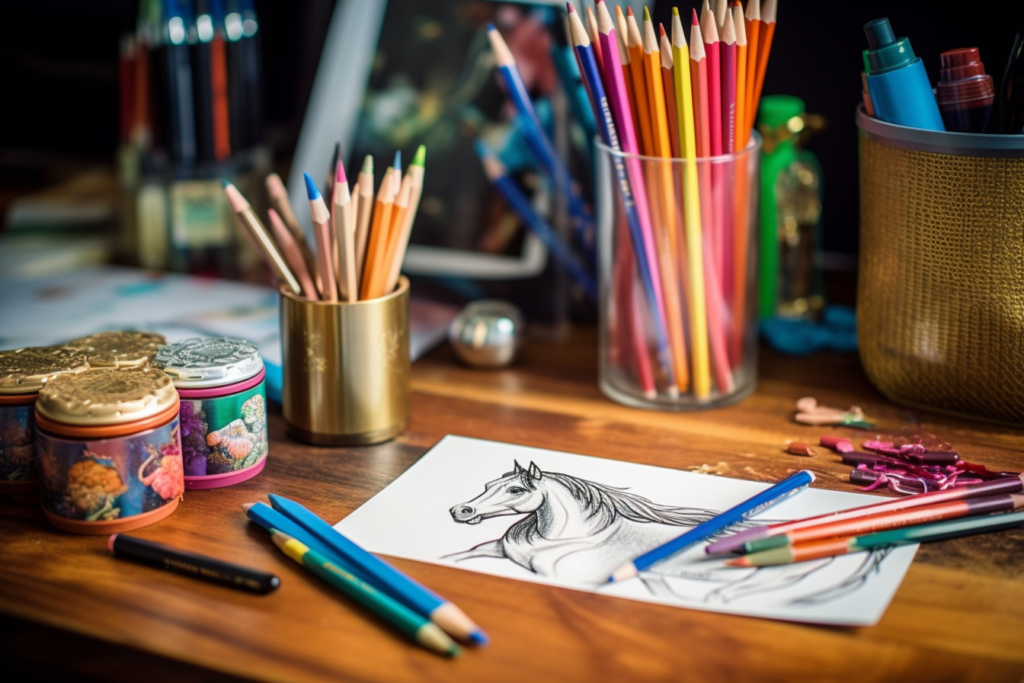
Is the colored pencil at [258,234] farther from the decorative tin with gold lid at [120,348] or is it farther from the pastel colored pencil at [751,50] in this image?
the pastel colored pencil at [751,50]

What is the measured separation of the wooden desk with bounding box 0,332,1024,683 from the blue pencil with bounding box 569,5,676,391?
10cm

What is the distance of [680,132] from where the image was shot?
683 mm

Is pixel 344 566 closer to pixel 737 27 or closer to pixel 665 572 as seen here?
pixel 665 572

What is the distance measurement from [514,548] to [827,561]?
161mm

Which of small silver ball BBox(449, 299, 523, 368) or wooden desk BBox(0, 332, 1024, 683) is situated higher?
small silver ball BBox(449, 299, 523, 368)

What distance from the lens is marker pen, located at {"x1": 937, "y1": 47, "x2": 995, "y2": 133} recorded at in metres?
0.66

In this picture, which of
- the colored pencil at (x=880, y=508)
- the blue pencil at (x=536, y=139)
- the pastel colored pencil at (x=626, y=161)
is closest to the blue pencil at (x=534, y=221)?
the blue pencil at (x=536, y=139)

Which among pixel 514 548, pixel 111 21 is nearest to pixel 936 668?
pixel 514 548

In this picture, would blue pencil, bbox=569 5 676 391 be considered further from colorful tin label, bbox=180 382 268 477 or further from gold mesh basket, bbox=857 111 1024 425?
colorful tin label, bbox=180 382 268 477

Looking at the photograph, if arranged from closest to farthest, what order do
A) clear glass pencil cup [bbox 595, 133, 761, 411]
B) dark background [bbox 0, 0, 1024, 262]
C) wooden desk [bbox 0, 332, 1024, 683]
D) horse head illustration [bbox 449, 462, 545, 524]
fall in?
wooden desk [bbox 0, 332, 1024, 683] → horse head illustration [bbox 449, 462, 545, 524] → clear glass pencil cup [bbox 595, 133, 761, 411] → dark background [bbox 0, 0, 1024, 262]

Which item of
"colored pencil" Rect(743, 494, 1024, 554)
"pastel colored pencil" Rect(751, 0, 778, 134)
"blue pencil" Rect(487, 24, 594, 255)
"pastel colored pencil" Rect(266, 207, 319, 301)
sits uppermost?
"pastel colored pencil" Rect(751, 0, 778, 134)

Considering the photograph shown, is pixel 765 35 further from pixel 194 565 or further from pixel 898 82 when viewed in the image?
pixel 194 565

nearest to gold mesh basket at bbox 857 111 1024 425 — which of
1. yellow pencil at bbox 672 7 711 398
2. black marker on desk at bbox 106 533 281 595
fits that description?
yellow pencil at bbox 672 7 711 398

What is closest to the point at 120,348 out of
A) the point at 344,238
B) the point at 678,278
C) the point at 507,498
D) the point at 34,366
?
the point at 34,366
